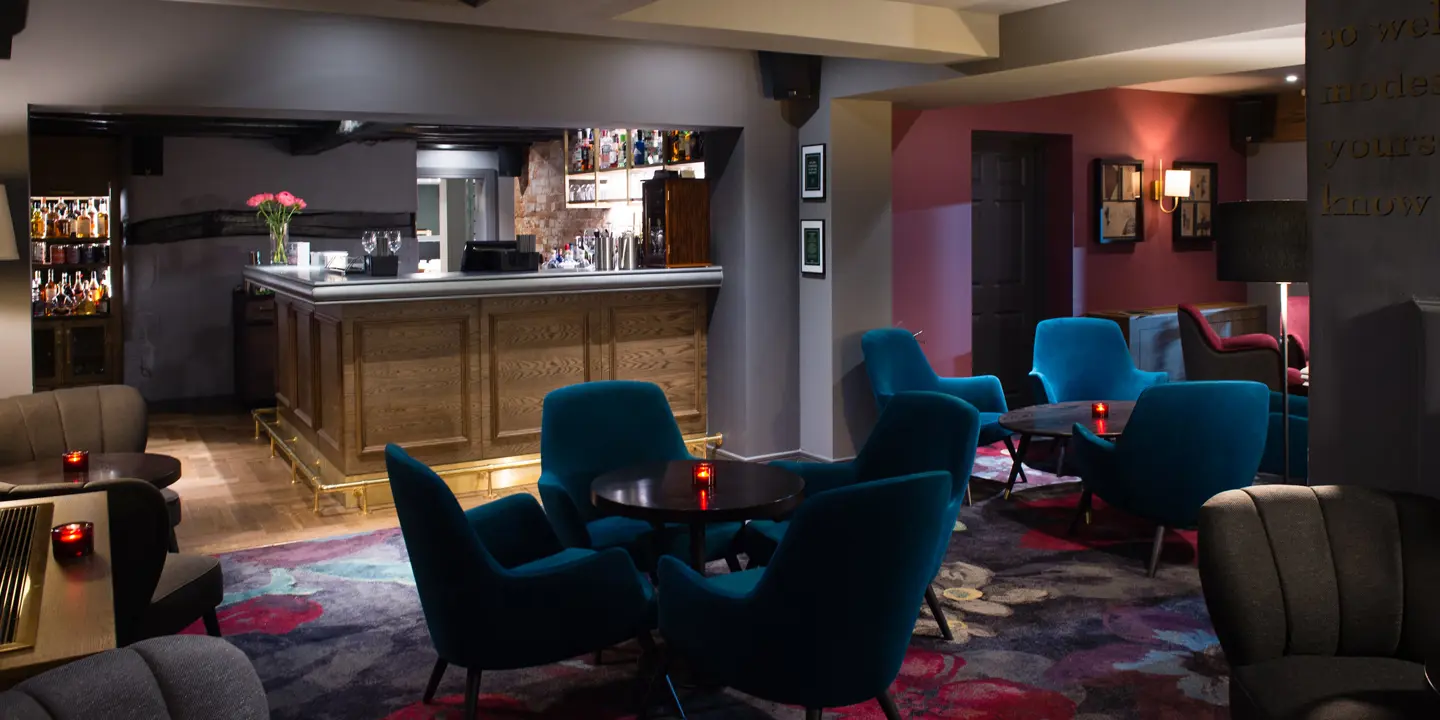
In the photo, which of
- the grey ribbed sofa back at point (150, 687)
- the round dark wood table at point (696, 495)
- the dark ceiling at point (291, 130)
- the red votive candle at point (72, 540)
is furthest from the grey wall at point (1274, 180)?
the grey ribbed sofa back at point (150, 687)

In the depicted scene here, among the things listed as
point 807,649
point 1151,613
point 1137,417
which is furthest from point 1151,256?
point 807,649

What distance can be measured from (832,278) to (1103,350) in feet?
6.01

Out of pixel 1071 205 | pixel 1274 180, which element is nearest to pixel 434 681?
pixel 1071 205

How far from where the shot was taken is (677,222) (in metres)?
7.73

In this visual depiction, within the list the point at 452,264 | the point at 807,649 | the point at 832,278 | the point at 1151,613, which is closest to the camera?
the point at 807,649

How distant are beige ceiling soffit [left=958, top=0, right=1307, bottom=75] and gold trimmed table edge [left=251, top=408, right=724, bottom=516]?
9.66ft

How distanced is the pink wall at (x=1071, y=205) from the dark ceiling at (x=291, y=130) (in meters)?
3.87

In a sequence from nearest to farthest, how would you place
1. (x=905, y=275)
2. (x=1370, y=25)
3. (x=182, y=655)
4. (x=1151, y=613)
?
(x=182, y=655) → (x=1370, y=25) → (x=1151, y=613) → (x=905, y=275)

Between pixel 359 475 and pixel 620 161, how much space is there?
13.1ft

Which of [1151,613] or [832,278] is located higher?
[832,278]

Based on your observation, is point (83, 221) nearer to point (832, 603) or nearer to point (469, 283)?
point (469, 283)

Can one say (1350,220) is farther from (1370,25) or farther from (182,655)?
(182,655)

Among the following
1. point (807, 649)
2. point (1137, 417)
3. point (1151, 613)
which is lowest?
point (1151, 613)

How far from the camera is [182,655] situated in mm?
1843
